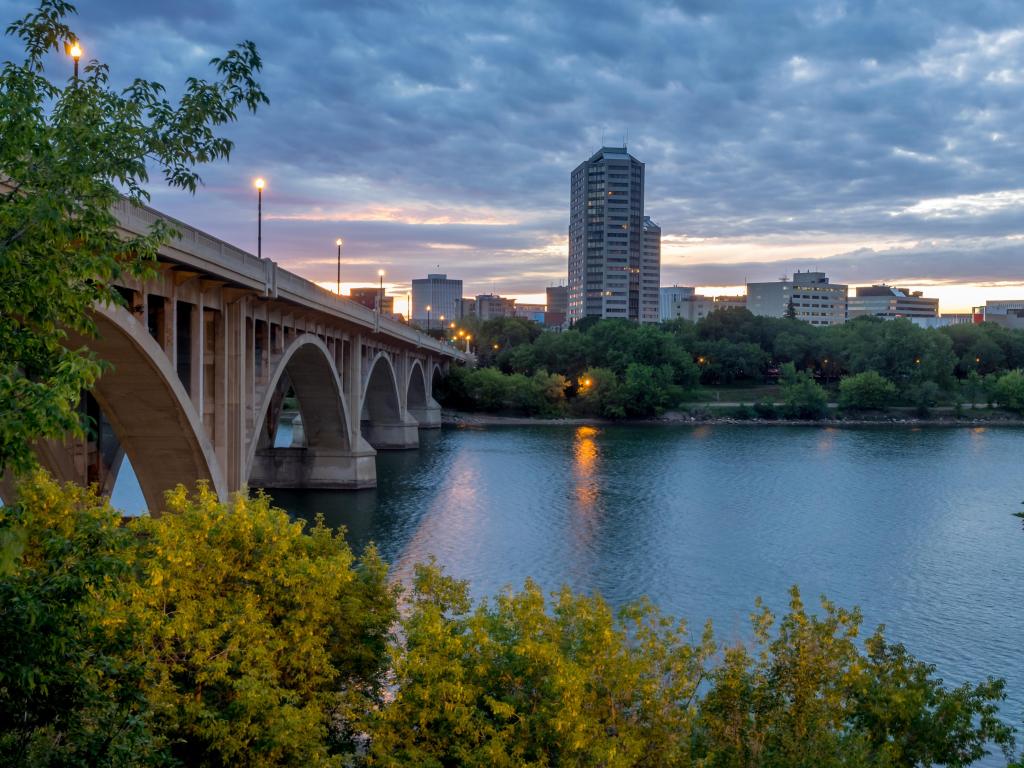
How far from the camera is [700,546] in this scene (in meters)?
36.5

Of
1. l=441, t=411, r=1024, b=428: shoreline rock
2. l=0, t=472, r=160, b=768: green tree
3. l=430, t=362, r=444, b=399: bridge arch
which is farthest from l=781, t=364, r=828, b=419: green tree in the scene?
l=0, t=472, r=160, b=768: green tree

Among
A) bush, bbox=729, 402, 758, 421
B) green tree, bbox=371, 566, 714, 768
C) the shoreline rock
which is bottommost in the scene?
the shoreline rock

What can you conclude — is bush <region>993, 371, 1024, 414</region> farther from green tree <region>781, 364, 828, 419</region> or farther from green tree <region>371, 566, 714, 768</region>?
green tree <region>371, 566, 714, 768</region>

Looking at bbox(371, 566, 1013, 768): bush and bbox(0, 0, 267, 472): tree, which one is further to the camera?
bbox(371, 566, 1013, 768): bush

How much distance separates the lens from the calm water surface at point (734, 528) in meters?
27.8

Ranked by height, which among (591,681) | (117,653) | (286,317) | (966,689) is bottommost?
(966,689)

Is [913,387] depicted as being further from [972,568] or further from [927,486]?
[972,568]

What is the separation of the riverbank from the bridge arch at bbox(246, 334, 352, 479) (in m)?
43.8

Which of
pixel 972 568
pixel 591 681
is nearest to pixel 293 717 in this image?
pixel 591 681

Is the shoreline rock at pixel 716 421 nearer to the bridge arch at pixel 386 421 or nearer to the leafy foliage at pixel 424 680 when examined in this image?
the bridge arch at pixel 386 421

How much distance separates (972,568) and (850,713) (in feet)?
77.3

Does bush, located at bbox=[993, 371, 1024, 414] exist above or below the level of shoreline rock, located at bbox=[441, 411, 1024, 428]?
above

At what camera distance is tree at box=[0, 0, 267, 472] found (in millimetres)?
6496

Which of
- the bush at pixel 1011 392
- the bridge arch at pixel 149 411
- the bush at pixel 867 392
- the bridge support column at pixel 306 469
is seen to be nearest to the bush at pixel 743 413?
the bush at pixel 867 392
